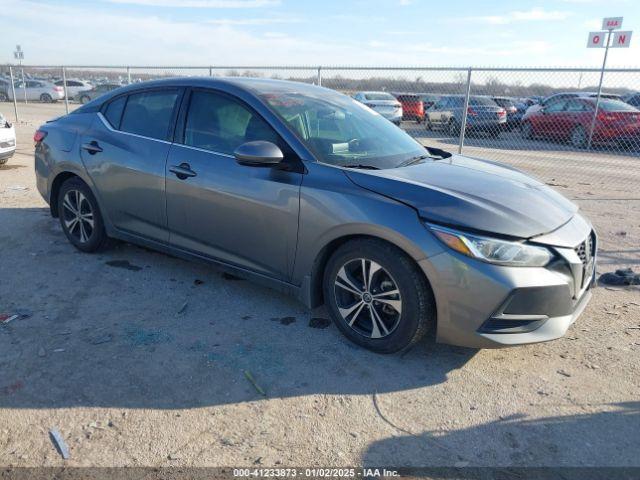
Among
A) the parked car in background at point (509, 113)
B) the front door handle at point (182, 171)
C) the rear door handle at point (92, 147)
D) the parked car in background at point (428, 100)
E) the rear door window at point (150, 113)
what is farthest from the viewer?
the parked car in background at point (509, 113)

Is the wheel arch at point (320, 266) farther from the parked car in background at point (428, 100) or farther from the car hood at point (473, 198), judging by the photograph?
the parked car in background at point (428, 100)

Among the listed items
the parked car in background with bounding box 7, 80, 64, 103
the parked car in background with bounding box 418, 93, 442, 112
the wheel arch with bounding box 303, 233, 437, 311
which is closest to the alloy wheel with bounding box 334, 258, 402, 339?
the wheel arch with bounding box 303, 233, 437, 311

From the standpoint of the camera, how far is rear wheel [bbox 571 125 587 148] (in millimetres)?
14133

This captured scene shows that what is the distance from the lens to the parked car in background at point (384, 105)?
59.1 feet

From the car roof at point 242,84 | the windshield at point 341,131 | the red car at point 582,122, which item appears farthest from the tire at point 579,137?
the car roof at point 242,84

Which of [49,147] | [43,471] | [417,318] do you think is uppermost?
[49,147]

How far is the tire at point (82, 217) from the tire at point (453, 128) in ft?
37.9

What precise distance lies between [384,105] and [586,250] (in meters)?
15.8

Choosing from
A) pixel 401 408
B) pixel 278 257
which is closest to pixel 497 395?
pixel 401 408

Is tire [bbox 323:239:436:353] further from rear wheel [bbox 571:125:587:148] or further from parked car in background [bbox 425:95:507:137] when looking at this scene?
rear wheel [bbox 571:125:587:148]

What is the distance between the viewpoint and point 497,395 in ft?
9.86

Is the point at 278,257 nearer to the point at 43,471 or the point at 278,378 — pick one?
the point at 278,378

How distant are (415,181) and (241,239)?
1.34 m

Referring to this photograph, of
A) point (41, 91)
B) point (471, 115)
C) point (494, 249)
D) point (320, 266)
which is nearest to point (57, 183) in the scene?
point (320, 266)
